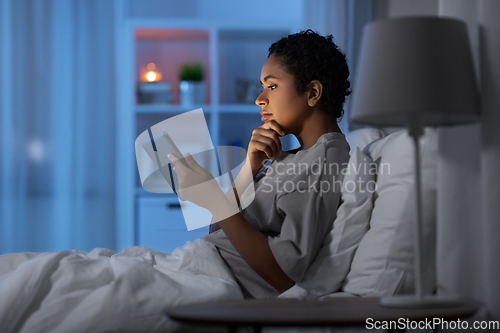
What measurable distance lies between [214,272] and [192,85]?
220 cm

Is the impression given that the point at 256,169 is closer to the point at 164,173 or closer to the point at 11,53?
the point at 164,173

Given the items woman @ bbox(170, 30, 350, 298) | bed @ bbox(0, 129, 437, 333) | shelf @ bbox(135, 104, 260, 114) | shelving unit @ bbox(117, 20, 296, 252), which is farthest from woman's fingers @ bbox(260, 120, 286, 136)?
shelf @ bbox(135, 104, 260, 114)

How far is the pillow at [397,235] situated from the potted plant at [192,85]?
2.19 meters

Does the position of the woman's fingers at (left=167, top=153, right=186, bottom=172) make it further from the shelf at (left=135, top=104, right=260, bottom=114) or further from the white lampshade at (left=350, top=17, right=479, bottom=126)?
the shelf at (left=135, top=104, right=260, bottom=114)

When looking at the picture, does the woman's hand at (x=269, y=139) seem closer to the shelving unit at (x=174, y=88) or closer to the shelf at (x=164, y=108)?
the shelving unit at (x=174, y=88)

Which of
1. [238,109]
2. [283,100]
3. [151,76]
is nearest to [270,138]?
[283,100]

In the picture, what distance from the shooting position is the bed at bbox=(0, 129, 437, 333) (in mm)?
866

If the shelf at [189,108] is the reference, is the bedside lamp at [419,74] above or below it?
below

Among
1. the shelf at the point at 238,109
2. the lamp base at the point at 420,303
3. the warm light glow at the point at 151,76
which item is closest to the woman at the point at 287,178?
the lamp base at the point at 420,303

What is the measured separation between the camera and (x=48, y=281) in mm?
922

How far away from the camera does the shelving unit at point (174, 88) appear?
2990 mm

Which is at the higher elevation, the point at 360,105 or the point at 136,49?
the point at 136,49

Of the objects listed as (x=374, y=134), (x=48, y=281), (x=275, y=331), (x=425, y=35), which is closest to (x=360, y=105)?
(x=425, y=35)

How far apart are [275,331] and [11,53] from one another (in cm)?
285
